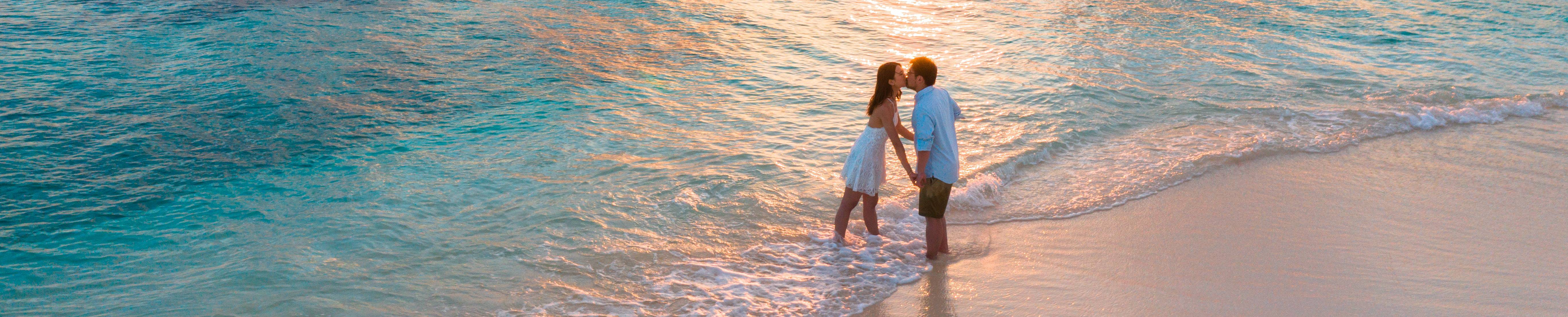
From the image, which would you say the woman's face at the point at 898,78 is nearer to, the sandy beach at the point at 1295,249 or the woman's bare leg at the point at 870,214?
the woman's bare leg at the point at 870,214

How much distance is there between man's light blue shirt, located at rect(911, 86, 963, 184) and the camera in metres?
4.66

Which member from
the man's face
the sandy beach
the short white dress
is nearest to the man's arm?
the man's face

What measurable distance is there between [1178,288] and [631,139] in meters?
5.10

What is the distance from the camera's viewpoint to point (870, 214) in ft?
18.2

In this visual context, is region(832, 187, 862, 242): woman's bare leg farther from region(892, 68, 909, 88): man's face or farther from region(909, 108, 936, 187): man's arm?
region(892, 68, 909, 88): man's face

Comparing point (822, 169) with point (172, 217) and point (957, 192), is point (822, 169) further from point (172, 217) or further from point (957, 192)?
point (172, 217)

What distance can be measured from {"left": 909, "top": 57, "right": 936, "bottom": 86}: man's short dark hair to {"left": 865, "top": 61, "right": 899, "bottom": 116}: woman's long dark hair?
97mm

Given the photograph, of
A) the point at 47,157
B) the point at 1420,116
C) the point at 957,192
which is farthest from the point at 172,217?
the point at 1420,116

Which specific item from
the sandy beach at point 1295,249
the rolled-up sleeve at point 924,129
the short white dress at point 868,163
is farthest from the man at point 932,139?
the sandy beach at point 1295,249

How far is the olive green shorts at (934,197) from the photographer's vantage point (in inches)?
193

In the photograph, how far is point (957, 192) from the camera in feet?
21.4

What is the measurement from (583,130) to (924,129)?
4.73 meters

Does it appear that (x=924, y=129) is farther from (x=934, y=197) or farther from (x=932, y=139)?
(x=934, y=197)

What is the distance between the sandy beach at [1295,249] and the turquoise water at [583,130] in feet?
1.31
